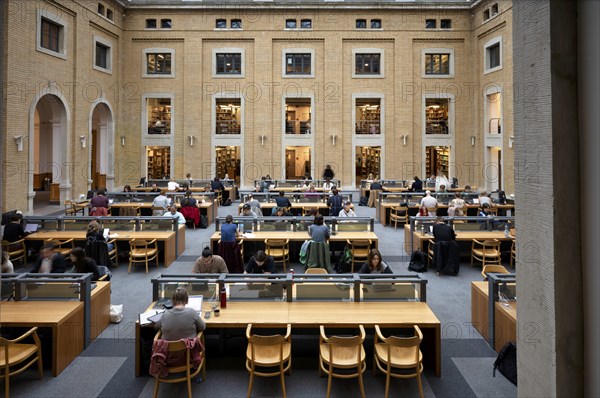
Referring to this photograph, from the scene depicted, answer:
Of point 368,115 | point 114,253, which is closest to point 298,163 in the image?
point 368,115

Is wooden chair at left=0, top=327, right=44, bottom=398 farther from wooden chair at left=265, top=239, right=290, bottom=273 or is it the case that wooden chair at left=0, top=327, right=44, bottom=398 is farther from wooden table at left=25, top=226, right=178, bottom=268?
wooden chair at left=265, top=239, right=290, bottom=273

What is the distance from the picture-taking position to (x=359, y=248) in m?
10.8

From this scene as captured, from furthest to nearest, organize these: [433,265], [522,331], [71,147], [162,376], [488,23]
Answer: [488,23] → [71,147] → [433,265] → [162,376] → [522,331]

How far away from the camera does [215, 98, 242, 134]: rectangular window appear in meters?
26.5

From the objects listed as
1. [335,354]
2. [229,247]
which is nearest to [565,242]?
[335,354]

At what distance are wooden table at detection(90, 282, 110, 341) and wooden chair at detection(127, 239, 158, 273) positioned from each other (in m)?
3.01

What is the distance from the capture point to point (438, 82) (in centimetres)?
2609

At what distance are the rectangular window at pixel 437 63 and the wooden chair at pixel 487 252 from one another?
17621 millimetres

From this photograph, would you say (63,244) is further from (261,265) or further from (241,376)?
(241,376)

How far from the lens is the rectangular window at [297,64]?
85.5 feet

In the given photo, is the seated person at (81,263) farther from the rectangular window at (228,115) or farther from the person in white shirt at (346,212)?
the rectangular window at (228,115)

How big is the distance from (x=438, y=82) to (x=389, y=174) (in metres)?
6.07

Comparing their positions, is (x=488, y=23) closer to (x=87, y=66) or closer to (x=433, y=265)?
(x=433, y=265)

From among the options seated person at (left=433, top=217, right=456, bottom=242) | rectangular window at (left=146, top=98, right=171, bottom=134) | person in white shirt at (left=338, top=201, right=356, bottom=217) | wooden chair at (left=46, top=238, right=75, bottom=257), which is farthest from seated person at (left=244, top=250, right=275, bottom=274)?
rectangular window at (left=146, top=98, right=171, bottom=134)
